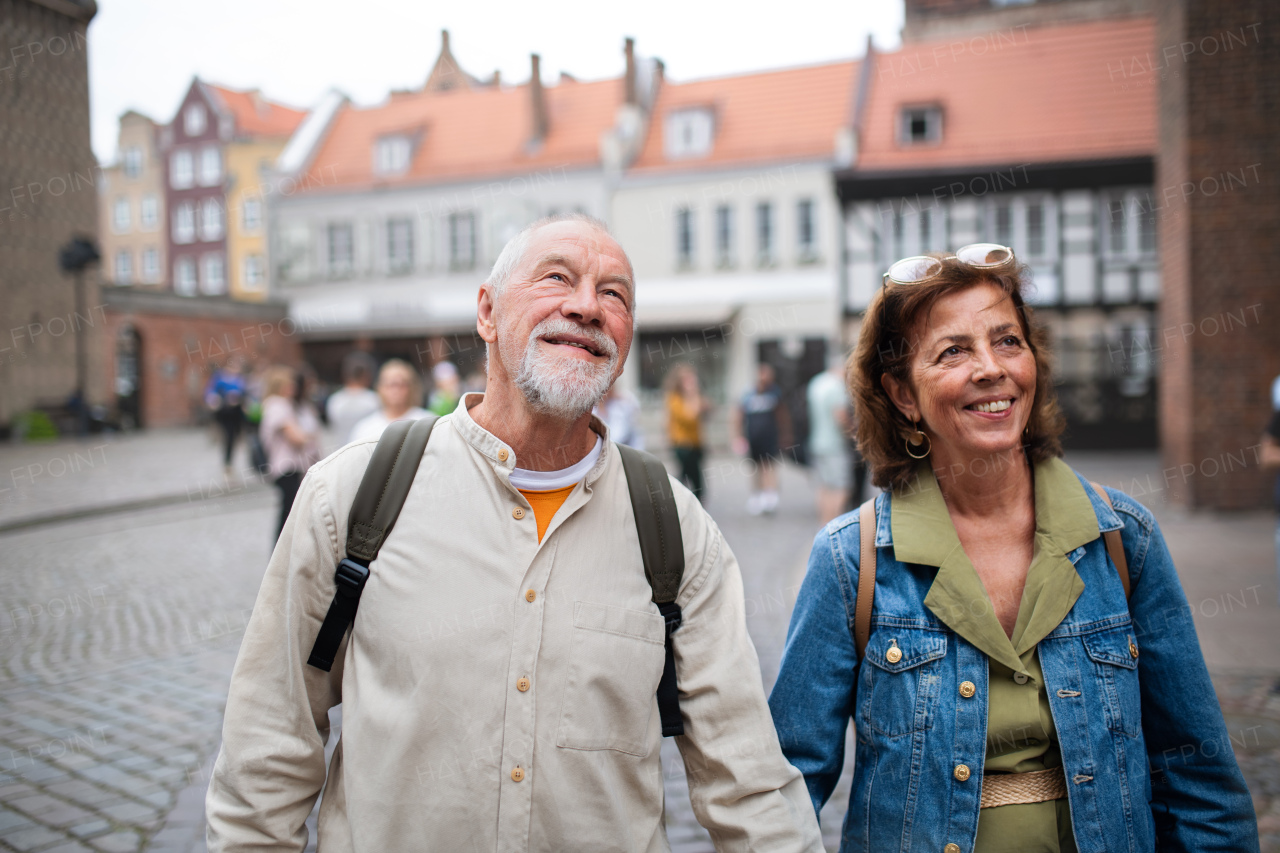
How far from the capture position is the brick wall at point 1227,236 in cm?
1041

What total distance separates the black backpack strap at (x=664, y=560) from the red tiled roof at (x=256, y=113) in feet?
184

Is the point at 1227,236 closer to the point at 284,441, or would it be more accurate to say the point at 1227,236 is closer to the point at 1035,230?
the point at 284,441

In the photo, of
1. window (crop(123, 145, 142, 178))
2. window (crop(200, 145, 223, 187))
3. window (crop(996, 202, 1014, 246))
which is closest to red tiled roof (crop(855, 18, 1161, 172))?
window (crop(996, 202, 1014, 246))

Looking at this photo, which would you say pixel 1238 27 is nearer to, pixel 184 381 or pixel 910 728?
pixel 910 728

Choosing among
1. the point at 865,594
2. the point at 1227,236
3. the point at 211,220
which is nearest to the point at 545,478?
the point at 865,594

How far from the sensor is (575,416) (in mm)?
1849

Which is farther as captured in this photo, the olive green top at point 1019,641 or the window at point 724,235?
Result: the window at point 724,235

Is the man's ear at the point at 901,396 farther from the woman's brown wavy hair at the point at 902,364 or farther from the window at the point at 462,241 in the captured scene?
the window at the point at 462,241

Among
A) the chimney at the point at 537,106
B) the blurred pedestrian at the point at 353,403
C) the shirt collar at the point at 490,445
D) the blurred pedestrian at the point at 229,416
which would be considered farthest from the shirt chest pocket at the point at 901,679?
the chimney at the point at 537,106

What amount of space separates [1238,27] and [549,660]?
1174 cm

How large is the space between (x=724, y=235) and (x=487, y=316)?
87.9 feet

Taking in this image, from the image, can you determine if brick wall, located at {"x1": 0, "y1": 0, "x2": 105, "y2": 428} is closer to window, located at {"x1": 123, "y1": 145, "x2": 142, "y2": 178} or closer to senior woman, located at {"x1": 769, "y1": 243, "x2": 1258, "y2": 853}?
senior woman, located at {"x1": 769, "y1": 243, "x2": 1258, "y2": 853}

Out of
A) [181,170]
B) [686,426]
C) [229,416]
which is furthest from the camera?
[181,170]

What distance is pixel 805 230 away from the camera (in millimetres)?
26969
